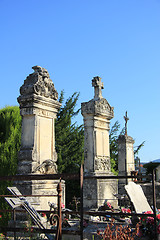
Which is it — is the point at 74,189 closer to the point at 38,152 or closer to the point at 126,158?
the point at 126,158

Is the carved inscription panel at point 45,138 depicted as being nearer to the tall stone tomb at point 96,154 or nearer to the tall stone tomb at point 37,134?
the tall stone tomb at point 37,134

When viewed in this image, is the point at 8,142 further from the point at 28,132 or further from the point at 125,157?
the point at 125,157

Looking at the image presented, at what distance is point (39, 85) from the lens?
7.02 meters

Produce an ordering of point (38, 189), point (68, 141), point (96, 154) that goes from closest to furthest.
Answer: point (38, 189), point (96, 154), point (68, 141)

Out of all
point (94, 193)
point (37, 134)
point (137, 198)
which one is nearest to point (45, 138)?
point (37, 134)

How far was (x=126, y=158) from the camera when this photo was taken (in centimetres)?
1315

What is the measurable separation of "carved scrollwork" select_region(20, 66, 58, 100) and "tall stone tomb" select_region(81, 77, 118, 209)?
2273 millimetres

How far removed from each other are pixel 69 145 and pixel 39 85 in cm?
795

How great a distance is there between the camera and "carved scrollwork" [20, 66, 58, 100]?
6930 millimetres

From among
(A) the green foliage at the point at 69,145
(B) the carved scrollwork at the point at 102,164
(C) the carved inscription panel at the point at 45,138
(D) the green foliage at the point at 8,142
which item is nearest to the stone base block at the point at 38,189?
(C) the carved inscription panel at the point at 45,138

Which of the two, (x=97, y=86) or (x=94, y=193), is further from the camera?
(x=97, y=86)

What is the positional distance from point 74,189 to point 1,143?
14.8 ft

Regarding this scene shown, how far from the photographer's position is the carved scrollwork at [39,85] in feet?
22.7

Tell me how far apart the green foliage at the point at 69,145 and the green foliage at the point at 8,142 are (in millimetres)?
3413
